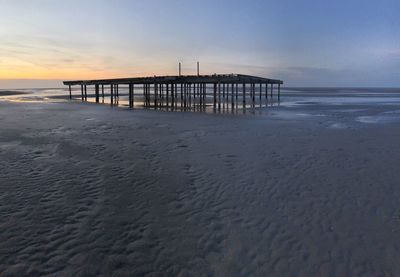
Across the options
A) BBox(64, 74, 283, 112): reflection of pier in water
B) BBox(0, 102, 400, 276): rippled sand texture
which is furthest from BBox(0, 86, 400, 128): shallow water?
BBox(0, 102, 400, 276): rippled sand texture

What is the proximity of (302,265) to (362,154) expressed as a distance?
22.0 ft

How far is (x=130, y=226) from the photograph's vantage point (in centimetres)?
510

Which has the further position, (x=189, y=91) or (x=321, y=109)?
(x=189, y=91)

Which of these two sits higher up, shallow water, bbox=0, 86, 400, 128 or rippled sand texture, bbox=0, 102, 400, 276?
shallow water, bbox=0, 86, 400, 128

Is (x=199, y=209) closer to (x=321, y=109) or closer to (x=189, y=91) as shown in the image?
(x=321, y=109)

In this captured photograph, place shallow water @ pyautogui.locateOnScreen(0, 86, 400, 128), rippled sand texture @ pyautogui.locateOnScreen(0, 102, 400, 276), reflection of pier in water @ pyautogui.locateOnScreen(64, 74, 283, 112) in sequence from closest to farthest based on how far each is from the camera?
rippled sand texture @ pyautogui.locateOnScreen(0, 102, 400, 276) → shallow water @ pyautogui.locateOnScreen(0, 86, 400, 128) → reflection of pier in water @ pyautogui.locateOnScreen(64, 74, 283, 112)

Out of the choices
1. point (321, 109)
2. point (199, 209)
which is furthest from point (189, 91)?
point (199, 209)

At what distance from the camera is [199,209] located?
5789 millimetres

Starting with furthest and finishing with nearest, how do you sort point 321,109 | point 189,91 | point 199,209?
point 189,91 < point 321,109 < point 199,209

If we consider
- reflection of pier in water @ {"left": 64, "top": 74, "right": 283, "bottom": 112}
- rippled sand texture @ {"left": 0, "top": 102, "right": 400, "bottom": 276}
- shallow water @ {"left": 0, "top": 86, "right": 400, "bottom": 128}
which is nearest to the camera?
rippled sand texture @ {"left": 0, "top": 102, "right": 400, "bottom": 276}

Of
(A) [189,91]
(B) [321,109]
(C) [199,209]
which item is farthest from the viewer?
(A) [189,91]

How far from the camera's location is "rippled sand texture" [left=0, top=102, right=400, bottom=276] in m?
4.15

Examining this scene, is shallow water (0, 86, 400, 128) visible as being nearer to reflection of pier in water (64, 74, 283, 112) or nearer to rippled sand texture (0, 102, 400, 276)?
reflection of pier in water (64, 74, 283, 112)

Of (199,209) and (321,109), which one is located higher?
(321,109)
